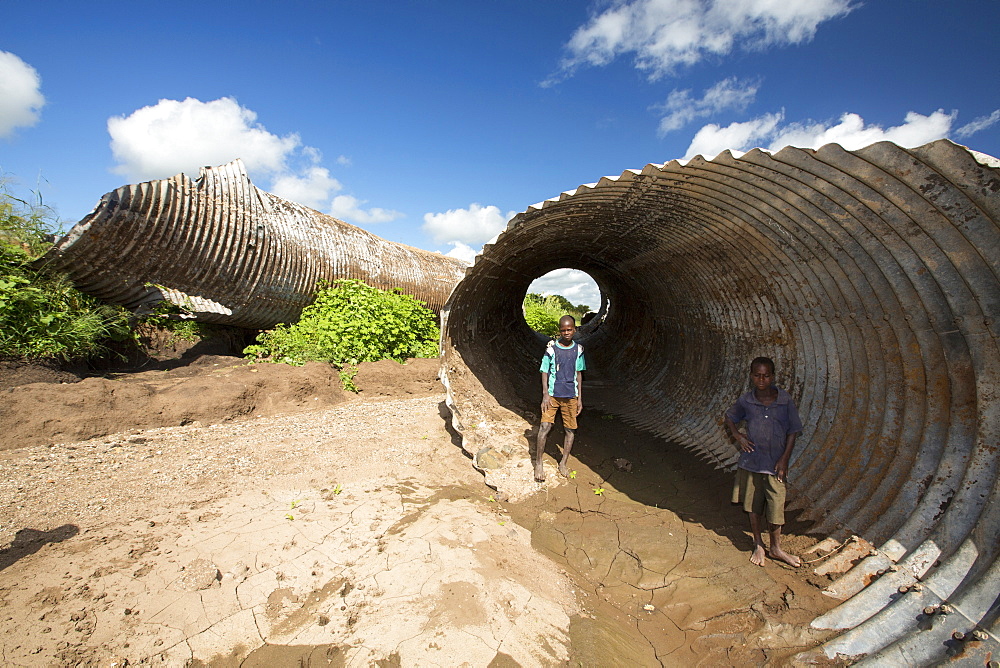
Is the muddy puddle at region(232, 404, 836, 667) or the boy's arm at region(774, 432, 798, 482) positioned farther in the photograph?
the boy's arm at region(774, 432, 798, 482)

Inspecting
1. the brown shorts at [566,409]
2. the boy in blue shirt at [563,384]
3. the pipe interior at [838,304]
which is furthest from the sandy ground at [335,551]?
the pipe interior at [838,304]

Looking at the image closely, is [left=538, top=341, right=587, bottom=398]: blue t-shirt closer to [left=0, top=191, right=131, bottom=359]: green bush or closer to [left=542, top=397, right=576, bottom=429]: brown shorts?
[left=542, top=397, right=576, bottom=429]: brown shorts

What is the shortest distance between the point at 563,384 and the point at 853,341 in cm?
289

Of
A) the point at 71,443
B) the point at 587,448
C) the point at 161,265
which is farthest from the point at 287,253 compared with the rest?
the point at 587,448

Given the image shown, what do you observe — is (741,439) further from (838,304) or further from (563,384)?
(563,384)

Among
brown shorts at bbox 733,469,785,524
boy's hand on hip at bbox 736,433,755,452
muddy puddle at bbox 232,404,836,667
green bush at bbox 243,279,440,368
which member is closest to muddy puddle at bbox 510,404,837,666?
muddy puddle at bbox 232,404,836,667

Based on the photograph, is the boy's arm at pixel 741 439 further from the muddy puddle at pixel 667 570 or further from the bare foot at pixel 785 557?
the muddy puddle at pixel 667 570

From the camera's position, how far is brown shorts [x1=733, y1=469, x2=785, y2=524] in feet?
12.1

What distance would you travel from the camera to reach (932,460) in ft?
11.4

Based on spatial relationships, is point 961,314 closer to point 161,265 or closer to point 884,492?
point 884,492

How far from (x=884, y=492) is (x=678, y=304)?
167 inches

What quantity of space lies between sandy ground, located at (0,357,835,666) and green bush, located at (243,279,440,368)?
200cm

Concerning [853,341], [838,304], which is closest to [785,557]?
[853,341]

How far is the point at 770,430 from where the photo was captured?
372cm
